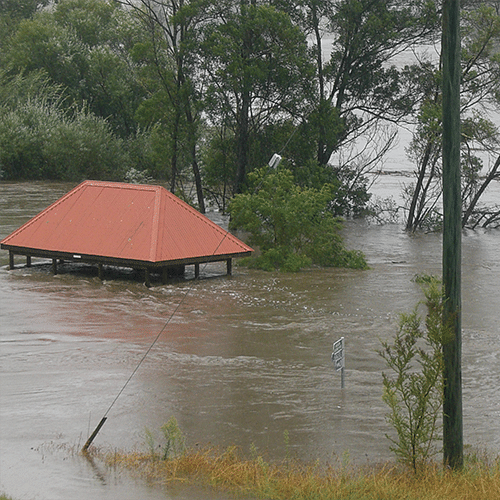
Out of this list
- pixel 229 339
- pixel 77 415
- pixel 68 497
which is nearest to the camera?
pixel 68 497

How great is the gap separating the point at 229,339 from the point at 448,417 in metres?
7.12

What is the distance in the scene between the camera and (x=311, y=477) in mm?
8062

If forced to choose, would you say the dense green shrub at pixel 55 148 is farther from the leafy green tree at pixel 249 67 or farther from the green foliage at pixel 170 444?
the green foliage at pixel 170 444

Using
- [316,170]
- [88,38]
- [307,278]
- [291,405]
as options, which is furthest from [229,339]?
[88,38]

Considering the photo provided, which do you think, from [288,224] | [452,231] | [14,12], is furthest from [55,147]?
[452,231]

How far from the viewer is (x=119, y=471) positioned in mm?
8656

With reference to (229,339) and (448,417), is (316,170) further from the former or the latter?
(448,417)

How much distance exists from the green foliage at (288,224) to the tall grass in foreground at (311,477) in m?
14.4

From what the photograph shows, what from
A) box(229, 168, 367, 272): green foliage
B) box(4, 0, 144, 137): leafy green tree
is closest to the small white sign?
box(229, 168, 367, 272): green foliage

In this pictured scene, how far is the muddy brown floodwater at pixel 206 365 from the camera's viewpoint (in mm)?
10016

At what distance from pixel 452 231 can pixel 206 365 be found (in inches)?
235

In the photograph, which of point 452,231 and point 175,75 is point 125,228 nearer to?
point 452,231

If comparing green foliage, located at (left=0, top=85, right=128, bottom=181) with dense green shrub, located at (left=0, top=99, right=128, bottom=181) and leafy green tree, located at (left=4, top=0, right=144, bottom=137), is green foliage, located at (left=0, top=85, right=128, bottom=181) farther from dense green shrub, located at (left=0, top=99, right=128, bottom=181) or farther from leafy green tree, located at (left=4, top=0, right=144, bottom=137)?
leafy green tree, located at (left=4, top=0, right=144, bottom=137)

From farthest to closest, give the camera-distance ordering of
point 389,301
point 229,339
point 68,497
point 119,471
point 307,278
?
point 307,278, point 389,301, point 229,339, point 119,471, point 68,497
